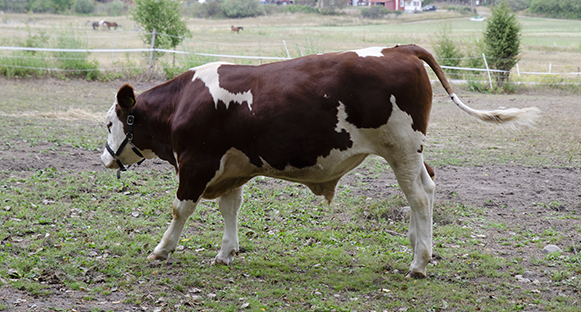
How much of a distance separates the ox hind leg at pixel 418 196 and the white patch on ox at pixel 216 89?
50.1 inches

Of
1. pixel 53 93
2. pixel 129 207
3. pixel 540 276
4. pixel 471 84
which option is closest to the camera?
pixel 540 276

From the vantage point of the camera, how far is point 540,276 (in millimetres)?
4301

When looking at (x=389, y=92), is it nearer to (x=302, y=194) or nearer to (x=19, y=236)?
(x=302, y=194)

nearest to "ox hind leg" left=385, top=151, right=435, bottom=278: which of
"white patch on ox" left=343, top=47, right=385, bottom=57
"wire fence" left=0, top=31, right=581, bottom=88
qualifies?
"white patch on ox" left=343, top=47, right=385, bottom=57

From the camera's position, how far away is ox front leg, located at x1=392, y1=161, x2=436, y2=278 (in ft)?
13.4

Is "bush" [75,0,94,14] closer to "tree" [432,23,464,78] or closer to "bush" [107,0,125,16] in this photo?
"bush" [107,0,125,16]

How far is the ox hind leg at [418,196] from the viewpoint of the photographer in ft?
13.3

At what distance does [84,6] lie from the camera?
67938 mm

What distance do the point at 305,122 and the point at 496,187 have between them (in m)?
4.10

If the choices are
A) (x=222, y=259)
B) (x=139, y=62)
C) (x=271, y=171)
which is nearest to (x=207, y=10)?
(x=139, y=62)

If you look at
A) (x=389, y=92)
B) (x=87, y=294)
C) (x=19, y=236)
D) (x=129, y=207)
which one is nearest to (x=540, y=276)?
(x=389, y=92)

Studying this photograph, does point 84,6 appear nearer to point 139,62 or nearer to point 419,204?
point 139,62

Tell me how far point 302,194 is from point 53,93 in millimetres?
10803

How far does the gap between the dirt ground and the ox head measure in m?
1.41
